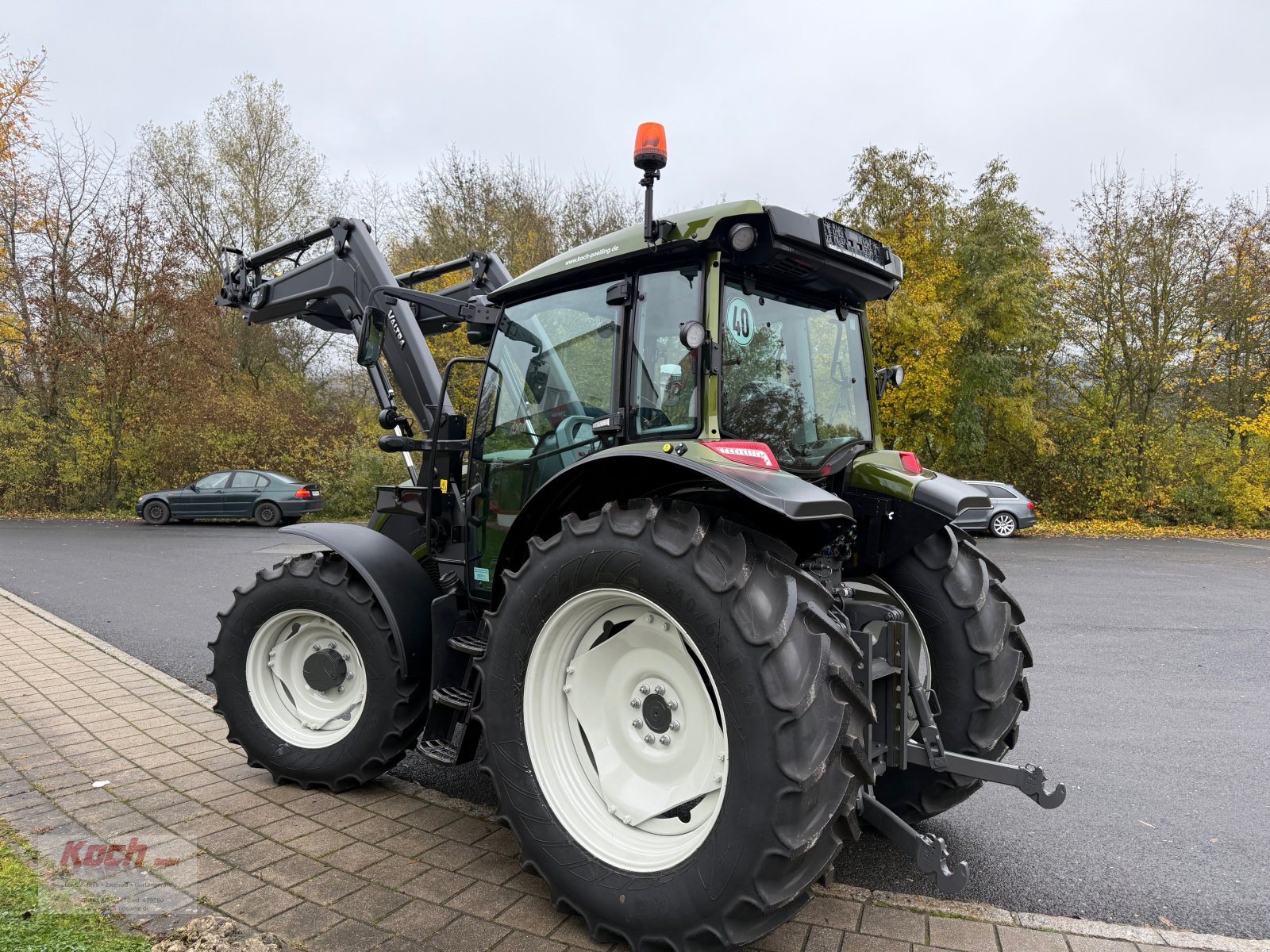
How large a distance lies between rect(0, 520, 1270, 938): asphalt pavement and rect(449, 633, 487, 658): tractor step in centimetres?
77

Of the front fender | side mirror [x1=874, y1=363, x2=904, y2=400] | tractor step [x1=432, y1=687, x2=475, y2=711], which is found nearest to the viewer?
tractor step [x1=432, y1=687, x2=475, y2=711]

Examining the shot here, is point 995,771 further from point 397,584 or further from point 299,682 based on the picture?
point 299,682

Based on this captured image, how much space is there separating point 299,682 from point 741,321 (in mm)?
2823

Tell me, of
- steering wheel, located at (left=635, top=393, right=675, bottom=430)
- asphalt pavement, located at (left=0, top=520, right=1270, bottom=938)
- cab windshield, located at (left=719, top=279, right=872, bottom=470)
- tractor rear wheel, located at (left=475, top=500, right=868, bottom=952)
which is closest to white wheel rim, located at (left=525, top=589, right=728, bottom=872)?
tractor rear wheel, located at (left=475, top=500, right=868, bottom=952)

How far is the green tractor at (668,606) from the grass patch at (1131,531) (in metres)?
16.4

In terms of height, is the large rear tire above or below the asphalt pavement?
above

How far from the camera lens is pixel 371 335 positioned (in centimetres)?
420

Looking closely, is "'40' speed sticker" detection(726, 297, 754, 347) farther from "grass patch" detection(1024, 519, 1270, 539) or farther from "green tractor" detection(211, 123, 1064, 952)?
"grass patch" detection(1024, 519, 1270, 539)

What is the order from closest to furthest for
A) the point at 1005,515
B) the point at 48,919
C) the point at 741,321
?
the point at 48,919, the point at 741,321, the point at 1005,515

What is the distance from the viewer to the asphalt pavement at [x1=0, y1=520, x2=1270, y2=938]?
122 inches

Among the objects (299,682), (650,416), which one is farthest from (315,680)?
(650,416)

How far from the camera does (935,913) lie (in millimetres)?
2801

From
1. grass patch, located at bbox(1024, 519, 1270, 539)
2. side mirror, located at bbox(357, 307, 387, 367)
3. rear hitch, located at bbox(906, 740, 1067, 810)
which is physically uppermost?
side mirror, located at bbox(357, 307, 387, 367)

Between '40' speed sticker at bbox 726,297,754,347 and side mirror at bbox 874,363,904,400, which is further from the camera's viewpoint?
side mirror at bbox 874,363,904,400
